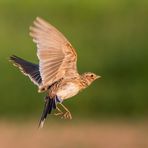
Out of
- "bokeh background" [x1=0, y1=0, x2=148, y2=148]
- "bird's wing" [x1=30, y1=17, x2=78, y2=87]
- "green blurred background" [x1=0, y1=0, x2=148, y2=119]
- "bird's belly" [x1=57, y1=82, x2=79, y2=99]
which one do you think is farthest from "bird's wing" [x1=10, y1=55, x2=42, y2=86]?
"green blurred background" [x1=0, y1=0, x2=148, y2=119]

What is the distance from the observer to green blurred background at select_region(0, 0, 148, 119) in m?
14.4

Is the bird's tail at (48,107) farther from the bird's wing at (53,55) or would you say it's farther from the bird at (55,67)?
the bird's wing at (53,55)

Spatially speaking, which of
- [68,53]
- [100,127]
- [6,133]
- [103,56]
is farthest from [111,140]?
[68,53]

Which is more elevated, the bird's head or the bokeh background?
the bird's head

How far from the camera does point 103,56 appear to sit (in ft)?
50.9

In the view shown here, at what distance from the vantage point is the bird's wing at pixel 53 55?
23.0ft

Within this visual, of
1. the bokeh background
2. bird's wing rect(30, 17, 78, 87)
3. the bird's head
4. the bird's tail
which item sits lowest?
the bokeh background

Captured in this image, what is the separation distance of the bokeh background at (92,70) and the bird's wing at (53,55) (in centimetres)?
495

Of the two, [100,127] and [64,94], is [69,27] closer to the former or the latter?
[100,127]

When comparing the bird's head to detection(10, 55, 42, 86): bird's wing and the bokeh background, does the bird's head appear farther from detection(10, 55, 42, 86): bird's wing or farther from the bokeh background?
the bokeh background

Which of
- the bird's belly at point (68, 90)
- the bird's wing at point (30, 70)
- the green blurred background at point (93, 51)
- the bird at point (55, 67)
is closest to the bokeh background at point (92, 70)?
the green blurred background at point (93, 51)

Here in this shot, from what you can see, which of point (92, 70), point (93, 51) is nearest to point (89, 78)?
point (92, 70)

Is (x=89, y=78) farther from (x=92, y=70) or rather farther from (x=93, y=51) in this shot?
(x=93, y=51)

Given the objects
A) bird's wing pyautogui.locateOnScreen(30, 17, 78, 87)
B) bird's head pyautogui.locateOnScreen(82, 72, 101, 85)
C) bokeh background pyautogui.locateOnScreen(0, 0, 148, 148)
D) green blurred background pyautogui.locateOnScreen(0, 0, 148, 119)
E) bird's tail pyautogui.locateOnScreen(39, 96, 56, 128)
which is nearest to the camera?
bird's tail pyautogui.locateOnScreen(39, 96, 56, 128)
